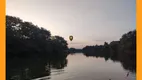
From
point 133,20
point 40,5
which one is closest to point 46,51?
point 40,5

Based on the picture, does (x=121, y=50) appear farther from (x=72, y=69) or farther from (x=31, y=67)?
(x=31, y=67)

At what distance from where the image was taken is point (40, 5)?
320 cm

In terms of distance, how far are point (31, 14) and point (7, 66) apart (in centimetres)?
66

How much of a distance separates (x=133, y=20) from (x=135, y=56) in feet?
1.47

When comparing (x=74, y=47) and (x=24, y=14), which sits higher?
(x=24, y=14)

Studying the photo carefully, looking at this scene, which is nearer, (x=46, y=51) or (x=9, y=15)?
(x=9, y=15)

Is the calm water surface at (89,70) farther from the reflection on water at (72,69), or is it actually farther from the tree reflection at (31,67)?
the tree reflection at (31,67)

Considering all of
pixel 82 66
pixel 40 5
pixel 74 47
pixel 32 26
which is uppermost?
pixel 40 5

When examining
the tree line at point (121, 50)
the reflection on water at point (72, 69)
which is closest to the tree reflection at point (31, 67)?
the reflection on water at point (72, 69)

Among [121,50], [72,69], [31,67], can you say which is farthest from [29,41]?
[121,50]

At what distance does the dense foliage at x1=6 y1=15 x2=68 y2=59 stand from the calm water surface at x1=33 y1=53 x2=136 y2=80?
0.22 metres

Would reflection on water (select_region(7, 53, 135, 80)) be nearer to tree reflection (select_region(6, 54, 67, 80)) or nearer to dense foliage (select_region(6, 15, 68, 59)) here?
tree reflection (select_region(6, 54, 67, 80))

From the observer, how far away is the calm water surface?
337 centimetres

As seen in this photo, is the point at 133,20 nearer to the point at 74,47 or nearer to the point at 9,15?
the point at 74,47
